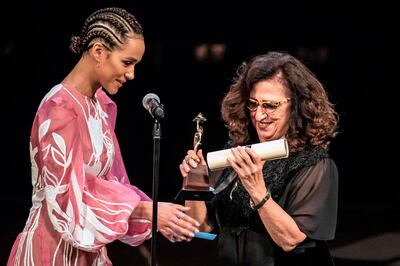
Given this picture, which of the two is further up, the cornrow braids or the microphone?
the cornrow braids

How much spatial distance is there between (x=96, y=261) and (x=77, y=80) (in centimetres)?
51

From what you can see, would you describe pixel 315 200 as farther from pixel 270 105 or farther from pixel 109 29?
pixel 109 29

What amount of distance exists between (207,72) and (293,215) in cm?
336

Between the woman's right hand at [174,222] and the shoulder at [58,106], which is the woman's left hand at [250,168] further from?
the shoulder at [58,106]

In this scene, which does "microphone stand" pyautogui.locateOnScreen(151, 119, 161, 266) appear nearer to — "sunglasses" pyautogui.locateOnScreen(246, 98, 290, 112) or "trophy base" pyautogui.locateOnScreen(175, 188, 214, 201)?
"trophy base" pyautogui.locateOnScreen(175, 188, 214, 201)

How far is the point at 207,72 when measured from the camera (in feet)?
18.7

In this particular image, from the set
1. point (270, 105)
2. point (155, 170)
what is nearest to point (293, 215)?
point (270, 105)

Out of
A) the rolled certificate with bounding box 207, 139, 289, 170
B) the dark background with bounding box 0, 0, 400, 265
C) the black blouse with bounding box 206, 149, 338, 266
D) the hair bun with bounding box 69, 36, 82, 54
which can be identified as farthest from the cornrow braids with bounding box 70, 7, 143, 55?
the dark background with bounding box 0, 0, 400, 265

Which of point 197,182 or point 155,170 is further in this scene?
point 197,182

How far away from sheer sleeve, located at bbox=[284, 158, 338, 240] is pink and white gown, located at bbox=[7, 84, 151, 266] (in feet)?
1.50

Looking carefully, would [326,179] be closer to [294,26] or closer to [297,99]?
[297,99]

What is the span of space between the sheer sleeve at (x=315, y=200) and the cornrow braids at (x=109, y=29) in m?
0.67

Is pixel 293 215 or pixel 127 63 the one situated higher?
pixel 127 63

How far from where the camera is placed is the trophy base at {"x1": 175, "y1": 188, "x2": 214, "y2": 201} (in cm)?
239
